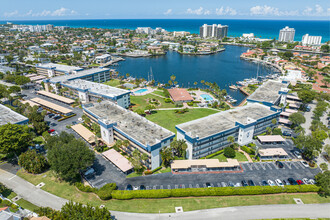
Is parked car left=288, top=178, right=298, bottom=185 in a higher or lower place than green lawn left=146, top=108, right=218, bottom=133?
lower

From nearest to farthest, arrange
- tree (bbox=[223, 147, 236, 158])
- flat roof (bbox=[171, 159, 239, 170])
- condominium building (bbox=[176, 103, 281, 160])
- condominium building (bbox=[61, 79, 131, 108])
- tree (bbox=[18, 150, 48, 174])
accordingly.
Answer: tree (bbox=[18, 150, 48, 174]) < flat roof (bbox=[171, 159, 239, 170]) < condominium building (bbox=[176, 103, 281, 160]) < tree (bbox=[223, 147, 236, 158]) < condominium building (bbox=[61, 79, 131, 108])

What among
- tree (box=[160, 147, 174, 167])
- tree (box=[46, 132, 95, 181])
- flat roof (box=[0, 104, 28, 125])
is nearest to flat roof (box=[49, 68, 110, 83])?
flat roof (box=[0, 104, 28, 125])

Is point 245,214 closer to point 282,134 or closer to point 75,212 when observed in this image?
point 75,212

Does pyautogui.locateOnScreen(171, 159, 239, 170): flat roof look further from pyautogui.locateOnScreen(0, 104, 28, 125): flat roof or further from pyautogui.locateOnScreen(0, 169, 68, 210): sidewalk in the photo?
pyautogui.locateOnScreen(0, 104, 28, 125): flat roof

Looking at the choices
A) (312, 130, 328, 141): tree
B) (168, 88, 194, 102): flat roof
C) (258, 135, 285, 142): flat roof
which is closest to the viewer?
(312, 130, 328, 141): tree

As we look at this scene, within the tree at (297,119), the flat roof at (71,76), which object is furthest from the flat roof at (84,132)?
the tree at (297,119)

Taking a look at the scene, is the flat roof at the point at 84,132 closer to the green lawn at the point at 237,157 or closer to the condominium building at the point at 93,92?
the condominium building at the point at 93,92

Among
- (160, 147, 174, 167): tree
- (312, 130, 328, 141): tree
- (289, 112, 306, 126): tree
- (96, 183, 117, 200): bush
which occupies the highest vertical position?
(289, 112, 306, 126): tree

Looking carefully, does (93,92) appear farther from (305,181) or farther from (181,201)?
(305,181)

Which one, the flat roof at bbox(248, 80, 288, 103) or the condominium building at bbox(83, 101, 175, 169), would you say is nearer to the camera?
the condominium building at bbox(83, 101, 175, 169)
